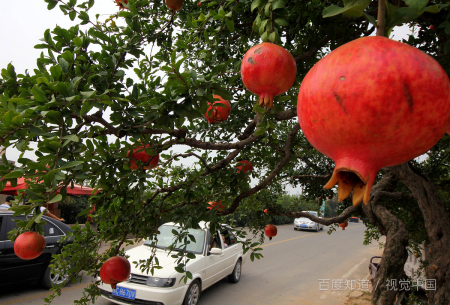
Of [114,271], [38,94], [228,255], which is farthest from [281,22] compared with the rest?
[228,255]

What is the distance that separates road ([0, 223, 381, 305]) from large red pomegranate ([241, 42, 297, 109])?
5.22m

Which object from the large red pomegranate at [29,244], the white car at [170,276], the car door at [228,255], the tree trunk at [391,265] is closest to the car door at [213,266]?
the white car at [170,276]

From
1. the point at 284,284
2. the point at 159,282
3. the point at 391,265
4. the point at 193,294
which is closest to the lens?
the point at 391,265

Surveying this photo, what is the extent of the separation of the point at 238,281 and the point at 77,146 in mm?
6424

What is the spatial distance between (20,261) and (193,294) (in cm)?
299

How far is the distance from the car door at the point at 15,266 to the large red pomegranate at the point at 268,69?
521 cm

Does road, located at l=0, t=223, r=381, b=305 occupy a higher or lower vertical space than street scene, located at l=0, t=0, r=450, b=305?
lower

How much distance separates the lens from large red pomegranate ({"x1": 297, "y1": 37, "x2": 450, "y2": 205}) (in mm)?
537

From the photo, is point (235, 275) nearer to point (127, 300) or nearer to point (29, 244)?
point (127, 300)

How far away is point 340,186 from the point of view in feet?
2.23

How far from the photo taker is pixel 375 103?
0.53 meters

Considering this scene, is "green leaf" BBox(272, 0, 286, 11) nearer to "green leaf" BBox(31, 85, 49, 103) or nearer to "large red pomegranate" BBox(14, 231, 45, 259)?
"green leaf" BBox(31, 85, 49, 103)

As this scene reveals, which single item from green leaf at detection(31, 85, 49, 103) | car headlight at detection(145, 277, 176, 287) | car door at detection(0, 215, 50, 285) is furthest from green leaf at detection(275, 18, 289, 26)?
car door at detection(0, 215, 50, 285)

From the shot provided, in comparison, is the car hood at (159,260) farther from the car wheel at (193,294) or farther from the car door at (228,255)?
the car door at (228,255)
